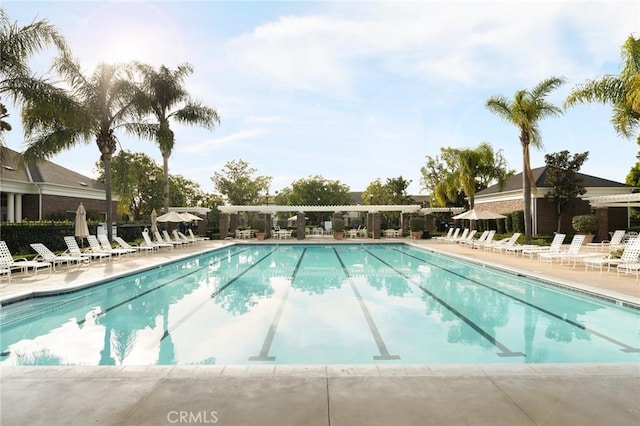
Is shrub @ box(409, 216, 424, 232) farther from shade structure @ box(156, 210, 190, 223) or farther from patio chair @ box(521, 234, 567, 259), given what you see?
shade structure @ box(156, 210, 190, 223)

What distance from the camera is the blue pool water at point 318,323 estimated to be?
608 cm

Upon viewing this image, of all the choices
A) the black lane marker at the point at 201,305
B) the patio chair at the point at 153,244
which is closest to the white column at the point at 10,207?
the patio chair at the point at 153,244

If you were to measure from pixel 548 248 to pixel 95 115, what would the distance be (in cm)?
1943

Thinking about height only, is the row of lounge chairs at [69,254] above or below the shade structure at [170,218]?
below

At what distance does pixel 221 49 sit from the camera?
37.3ft

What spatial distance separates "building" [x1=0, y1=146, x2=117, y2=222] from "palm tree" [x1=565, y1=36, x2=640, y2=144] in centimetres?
2478

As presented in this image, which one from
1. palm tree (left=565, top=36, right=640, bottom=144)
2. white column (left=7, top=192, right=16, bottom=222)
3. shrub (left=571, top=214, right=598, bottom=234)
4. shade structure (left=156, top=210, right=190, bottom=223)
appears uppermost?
palm tree (left=565, top=36, right=640, bottom=144)

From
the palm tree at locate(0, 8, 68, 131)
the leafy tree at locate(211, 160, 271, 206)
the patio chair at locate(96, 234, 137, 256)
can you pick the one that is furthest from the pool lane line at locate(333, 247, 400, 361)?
the leafy tree at locate(211, 160, 271, 206)

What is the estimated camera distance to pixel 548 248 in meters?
17.1

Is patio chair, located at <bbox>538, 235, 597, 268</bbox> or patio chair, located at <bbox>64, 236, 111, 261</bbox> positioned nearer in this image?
patio chair, located at <bbox>538, 235, 597, 268</bbox>

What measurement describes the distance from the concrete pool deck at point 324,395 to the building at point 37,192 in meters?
21.5

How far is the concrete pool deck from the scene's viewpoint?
3.27 m

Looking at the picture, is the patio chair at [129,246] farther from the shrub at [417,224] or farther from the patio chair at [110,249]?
the shrub at [417,224]

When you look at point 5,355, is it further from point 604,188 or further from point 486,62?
point 604,188
